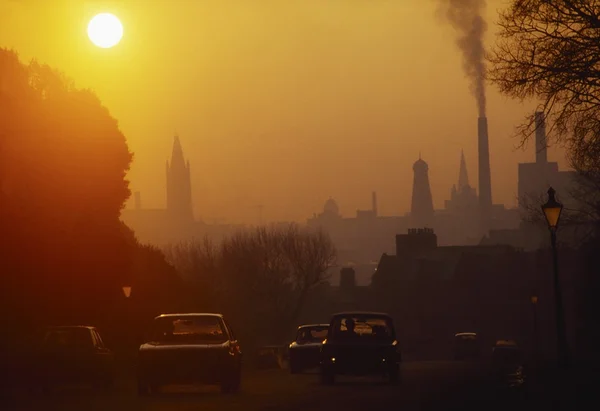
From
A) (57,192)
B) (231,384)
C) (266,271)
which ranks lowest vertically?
(231,384)

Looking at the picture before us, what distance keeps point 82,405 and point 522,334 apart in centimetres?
7835

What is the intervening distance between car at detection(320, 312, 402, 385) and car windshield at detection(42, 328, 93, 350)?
5669 mm

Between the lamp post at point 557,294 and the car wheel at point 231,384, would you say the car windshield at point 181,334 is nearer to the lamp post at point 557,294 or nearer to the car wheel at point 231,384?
the car wheel at point 231,384

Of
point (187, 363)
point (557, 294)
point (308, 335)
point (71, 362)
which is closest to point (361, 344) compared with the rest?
point (557, 294)

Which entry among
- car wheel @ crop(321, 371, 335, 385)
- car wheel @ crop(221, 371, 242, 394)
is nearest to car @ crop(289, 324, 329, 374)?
car wheel @ crop(321, 371, 335, 385)

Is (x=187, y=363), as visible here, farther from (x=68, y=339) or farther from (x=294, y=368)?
(x=294, y=368)

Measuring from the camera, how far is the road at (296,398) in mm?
22797

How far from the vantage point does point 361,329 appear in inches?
1271

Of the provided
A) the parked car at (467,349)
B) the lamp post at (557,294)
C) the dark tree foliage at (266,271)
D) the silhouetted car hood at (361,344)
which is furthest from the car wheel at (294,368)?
the dark tree foliage at (266,271)

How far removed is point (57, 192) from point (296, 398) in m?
26.6

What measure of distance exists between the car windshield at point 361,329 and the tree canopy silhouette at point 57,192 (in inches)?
543

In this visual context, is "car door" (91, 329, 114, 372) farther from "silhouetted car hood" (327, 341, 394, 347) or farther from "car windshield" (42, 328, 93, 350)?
"silhouetted car hood" (327, 341, 394, 347)

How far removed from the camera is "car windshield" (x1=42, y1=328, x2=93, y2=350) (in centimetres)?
3009

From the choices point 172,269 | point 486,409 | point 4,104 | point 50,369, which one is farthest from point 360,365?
point 172,269
